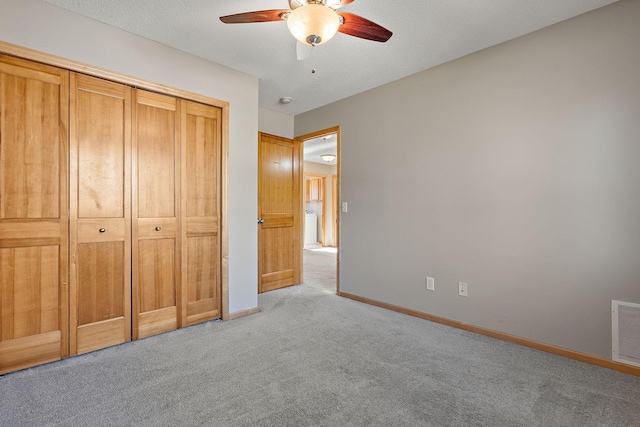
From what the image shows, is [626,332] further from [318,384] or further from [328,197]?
[328,197]

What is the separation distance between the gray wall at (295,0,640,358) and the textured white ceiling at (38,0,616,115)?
22 centimetres

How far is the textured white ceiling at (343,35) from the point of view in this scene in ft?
7.04

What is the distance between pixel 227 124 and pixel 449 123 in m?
2.16

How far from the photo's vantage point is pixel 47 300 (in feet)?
7.10

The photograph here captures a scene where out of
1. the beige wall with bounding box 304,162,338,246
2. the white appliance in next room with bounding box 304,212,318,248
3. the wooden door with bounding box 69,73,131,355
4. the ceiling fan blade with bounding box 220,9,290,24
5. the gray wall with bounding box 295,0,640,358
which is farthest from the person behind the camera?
the white appliance in next room with bounding box 304,212,318,248

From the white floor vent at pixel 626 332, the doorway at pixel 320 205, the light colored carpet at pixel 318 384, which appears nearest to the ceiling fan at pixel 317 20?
the light colored carpet at pixel 318 384

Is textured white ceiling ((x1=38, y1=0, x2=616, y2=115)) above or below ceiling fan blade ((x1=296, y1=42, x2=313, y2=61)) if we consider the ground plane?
above

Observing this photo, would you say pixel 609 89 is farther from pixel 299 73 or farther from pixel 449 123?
pixel 299 73

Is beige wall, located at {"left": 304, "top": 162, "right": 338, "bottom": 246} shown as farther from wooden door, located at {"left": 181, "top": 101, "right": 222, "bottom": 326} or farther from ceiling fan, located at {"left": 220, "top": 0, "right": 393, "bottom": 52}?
ceiling fan, located at {"left": 220, "top": 0, "right": 393, "bottom": 52}

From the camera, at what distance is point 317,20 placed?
159cm

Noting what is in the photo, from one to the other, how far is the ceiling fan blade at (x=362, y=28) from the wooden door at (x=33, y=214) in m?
2.03

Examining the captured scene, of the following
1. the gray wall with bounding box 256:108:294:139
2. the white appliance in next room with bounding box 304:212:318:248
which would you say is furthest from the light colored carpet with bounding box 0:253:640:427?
the white appliance in next room with bounding box 304:212:318:248

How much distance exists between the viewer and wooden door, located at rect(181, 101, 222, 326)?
2842 mm

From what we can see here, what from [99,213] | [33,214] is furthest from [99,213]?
[33,214]
